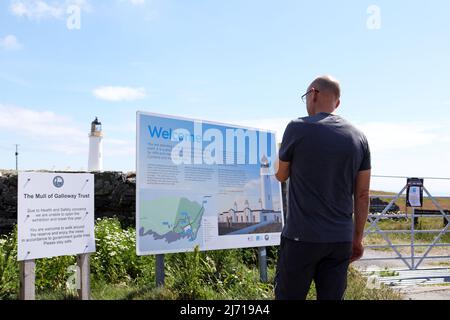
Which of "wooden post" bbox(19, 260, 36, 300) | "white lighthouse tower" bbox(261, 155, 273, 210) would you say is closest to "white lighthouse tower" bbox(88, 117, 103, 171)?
"white lighthouse tower" bbox(261, 155, 273, 210)

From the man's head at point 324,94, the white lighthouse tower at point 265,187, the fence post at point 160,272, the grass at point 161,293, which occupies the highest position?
the man's head at point 324,94

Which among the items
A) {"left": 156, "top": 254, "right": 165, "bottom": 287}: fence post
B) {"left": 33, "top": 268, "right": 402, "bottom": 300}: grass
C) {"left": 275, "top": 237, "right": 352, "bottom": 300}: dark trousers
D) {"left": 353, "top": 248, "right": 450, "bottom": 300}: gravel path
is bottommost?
{"left": 353, "top": 248, "right": 450, "bottom": 300}: gravel path

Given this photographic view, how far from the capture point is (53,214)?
4098 mm

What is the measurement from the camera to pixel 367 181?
2.95 metres

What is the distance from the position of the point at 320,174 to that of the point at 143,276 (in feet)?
12.1

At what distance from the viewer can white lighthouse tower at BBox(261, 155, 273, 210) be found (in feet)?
19.5

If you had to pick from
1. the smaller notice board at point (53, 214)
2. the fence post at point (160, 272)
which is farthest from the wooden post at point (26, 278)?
the fence post at point (160, 272)

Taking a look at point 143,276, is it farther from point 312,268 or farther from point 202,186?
point 312,268

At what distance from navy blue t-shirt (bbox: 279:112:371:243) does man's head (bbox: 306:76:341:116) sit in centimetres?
13

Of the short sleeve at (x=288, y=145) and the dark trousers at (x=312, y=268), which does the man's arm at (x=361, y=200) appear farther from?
the short sleeve at (x=288, y=145)

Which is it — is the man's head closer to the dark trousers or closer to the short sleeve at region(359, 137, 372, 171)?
the short sleeve at region(359, 137, 372, 171)

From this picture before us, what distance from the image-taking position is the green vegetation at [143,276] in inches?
192

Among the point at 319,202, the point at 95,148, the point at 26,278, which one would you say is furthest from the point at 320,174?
the point at 95,148

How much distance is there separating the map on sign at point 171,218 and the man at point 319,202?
7.02ft
